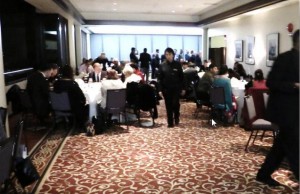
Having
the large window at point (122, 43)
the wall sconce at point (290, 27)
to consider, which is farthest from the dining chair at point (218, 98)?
the large window at point (122, 43)

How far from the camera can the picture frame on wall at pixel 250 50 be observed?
11919mm

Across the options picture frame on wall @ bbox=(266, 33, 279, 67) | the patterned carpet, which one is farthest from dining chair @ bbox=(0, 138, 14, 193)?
picture frame on wall @ bbox=(266, 33, 279, 67)

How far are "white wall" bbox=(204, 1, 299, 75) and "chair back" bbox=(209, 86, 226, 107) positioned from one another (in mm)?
2383

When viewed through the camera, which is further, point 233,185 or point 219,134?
point 219,134

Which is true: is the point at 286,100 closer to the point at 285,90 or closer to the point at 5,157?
the point at 285,90

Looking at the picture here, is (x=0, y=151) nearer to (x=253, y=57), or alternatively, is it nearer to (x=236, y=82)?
(x=236, y=82)

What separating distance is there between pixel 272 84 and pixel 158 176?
1889 millimetres

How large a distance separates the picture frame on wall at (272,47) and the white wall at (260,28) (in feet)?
0.42

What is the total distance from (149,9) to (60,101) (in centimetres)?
943

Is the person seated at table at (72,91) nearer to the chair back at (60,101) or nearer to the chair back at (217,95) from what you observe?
the chair back at (60,101)

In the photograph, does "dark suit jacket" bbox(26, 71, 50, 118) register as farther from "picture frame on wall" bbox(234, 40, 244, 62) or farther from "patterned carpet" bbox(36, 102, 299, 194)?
"picture frame on wall" bbox(234, 40, 244, 62)

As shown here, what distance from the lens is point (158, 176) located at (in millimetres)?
4250

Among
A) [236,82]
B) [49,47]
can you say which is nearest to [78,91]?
[236,82]

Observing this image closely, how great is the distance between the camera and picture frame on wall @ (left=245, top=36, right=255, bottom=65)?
1192 cm
